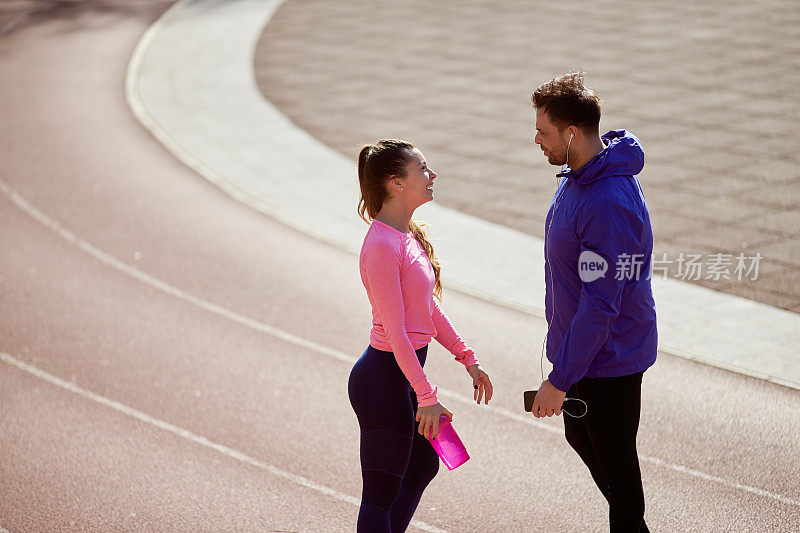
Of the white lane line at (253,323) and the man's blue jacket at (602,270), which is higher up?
the man's blue jacket at (602,270)

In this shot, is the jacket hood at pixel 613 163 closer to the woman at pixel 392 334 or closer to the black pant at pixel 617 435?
the woman at pixel 392 334

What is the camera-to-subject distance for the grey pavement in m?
10.5

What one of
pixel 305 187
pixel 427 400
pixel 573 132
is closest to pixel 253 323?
pixel 305 187

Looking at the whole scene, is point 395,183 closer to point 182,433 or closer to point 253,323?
point 182,433

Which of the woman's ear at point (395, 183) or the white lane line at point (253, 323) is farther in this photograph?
the white lane line at point (253, 323)

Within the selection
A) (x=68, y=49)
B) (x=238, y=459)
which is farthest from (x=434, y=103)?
(x=238, y=459)

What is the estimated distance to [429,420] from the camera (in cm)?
425

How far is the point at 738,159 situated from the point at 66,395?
29.3ft

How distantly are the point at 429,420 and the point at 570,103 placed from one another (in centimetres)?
157

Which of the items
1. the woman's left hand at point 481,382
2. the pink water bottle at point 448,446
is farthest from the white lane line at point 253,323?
the pink water bottle at point 448,446

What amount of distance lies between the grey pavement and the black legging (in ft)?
17.3

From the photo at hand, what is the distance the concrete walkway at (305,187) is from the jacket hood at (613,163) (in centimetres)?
249

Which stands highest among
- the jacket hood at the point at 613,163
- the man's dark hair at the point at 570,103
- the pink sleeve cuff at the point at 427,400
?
the man's dark hair at the point at 570,103

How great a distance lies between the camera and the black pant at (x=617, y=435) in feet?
13.9
